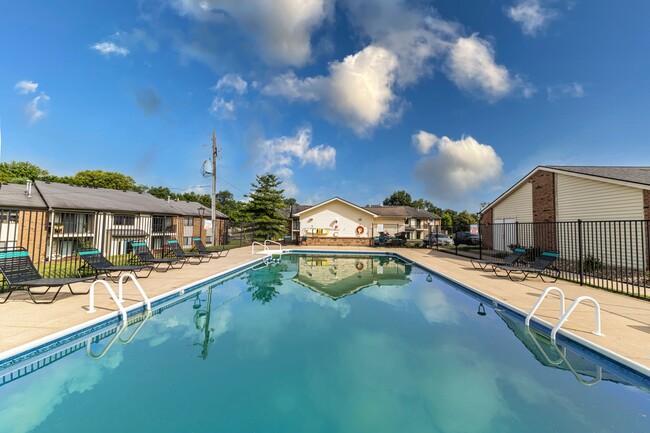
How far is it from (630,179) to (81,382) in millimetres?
18469

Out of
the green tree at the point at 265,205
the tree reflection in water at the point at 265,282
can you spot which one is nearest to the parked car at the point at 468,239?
the green tree at the point at 265,205

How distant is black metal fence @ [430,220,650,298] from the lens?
788cm

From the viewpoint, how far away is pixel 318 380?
3.86 metres

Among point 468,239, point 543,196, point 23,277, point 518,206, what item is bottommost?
point 23,277

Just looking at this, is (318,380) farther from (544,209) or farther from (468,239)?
(468,239)

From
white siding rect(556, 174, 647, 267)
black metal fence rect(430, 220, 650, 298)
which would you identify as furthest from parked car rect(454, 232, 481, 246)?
white siding rect(556, 174, 647, 267)

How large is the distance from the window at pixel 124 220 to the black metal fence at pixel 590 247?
22143 mm

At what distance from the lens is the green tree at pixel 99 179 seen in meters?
42.9

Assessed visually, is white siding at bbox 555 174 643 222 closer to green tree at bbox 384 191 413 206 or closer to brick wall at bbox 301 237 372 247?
brick wall at bbox 301 237 372 247

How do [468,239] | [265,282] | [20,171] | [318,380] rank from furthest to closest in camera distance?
[20,171] < [468,239] < [265,282] < [318,380]

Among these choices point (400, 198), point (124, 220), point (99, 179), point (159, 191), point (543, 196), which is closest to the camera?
point (543, 196)

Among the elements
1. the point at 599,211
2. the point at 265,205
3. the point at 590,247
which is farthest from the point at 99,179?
the point at 599,211

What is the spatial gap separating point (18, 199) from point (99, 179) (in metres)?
36.2

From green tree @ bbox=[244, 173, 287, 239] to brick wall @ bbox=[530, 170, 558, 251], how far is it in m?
19.3
